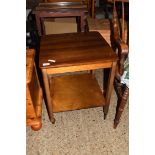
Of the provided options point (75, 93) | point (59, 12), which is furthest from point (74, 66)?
point (59, 12)

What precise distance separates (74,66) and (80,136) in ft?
1.82

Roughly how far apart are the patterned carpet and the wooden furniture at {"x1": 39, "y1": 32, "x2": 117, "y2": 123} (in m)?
0.10

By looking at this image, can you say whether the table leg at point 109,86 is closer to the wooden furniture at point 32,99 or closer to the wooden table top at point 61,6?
the wooden furniture at point 32,99

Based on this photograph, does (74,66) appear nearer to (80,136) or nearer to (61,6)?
(80,136)

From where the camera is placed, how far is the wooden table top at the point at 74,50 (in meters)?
1.19
